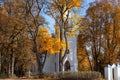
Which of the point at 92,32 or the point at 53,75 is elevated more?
the point at 92,32

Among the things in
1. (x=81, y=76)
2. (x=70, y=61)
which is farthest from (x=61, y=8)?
(x=70, y=61)

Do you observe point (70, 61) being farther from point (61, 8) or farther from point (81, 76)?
point (81, 76)

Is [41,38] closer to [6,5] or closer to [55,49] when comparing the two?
[55,49]

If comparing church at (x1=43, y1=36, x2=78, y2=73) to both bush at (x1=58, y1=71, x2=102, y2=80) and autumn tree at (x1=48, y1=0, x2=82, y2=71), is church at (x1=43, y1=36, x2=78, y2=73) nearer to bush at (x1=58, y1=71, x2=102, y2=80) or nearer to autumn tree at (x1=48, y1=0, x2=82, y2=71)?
autumn tree at (x1=48, y1=0, x2=82, y2=71)

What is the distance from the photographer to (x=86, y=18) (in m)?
61.6

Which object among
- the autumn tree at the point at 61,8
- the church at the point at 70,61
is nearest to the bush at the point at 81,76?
the autumn tree at the point at 61,8

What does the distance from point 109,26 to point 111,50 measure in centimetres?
438

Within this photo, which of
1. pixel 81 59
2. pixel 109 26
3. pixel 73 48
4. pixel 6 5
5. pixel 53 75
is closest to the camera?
pixel 53 75

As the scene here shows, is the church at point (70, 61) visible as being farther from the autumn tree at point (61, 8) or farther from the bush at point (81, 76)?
the bush at point (81, 76)

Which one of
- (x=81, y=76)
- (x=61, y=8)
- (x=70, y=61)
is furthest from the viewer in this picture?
(x=70, y=61)

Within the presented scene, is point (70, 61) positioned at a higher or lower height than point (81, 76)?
higher

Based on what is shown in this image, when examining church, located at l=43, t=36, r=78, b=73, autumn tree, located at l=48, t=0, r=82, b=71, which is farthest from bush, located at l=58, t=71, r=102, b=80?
church, located at l=43, t=36, r=78, b=73

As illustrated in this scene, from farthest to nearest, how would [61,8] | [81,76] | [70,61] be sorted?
[70,61] < [61,8] < [81,76]

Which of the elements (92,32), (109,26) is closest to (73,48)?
(92,32)
